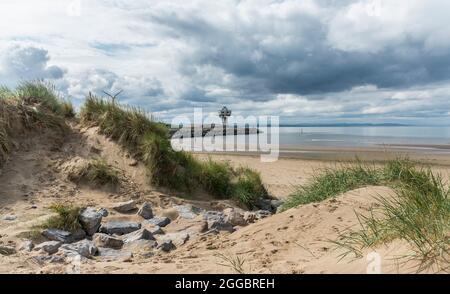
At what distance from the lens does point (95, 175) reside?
9914mm

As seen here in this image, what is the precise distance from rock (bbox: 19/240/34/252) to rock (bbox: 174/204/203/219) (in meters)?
3.12

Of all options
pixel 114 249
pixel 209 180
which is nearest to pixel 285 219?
pixel 114 249

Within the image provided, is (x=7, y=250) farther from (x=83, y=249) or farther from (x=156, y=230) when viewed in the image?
(x=156, y=230)

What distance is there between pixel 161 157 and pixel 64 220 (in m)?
3.75

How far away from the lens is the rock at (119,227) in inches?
302

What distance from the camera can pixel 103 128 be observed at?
11.4m

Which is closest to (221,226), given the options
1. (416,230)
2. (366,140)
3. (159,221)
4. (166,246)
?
(159,221)

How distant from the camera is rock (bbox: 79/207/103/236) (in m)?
7.53

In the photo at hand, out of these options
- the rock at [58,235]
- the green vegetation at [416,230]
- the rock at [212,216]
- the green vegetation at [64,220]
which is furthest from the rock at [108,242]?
the green vegetation at [416,230]

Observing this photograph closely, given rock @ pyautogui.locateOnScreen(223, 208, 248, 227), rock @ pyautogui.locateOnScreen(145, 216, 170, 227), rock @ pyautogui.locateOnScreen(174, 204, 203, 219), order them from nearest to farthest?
rock @ pyautogui.locateOnScreen(223, 208, 248, 227)
rock @ pyautogui.locateOnScreen(145, 216, 170, 227)
rock @ pyautogui.locateOnScreen(174, 204, 203, 219)

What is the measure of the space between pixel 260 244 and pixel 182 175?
18.5 ft

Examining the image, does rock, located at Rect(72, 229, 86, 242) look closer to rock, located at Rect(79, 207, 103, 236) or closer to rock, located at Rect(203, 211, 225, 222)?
rock, located at Rect(79, 207, 103, 236)

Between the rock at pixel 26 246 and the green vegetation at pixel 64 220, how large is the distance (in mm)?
760

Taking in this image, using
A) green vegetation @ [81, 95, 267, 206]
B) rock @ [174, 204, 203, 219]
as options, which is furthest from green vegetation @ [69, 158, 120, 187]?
rock @ [174, 204, 203, 219]
